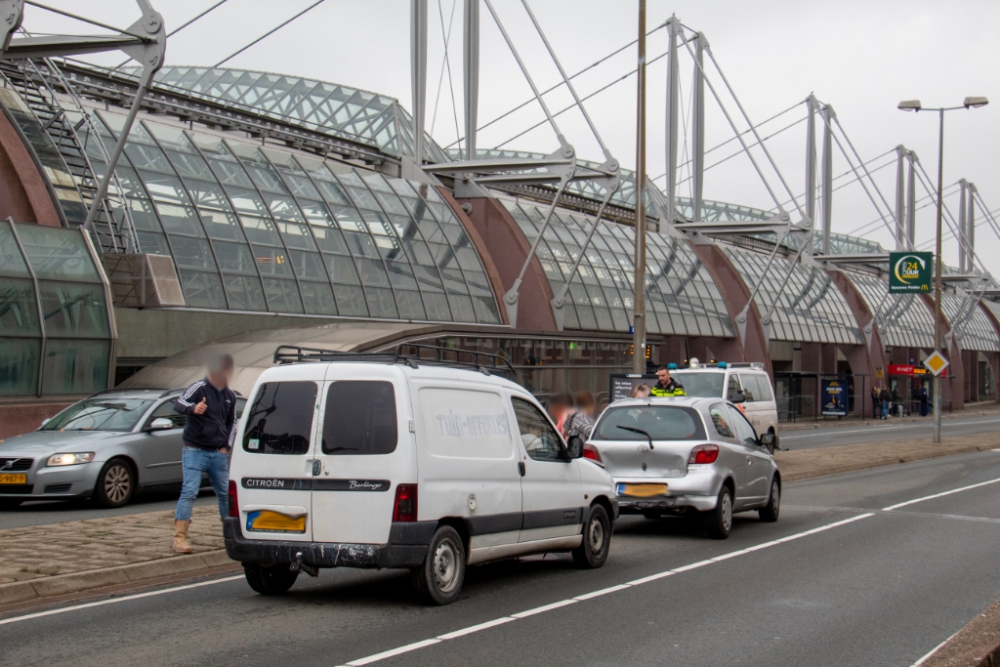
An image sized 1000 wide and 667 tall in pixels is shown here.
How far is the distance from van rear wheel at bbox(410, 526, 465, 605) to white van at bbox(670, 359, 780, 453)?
15.2 metres

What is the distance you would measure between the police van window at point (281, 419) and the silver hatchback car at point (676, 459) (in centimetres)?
524

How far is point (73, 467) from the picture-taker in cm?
1455

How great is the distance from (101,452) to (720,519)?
8022mm

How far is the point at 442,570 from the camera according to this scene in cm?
852

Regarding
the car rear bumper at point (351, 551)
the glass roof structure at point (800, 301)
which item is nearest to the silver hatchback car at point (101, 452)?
the car rear bumper at point (351, 551)

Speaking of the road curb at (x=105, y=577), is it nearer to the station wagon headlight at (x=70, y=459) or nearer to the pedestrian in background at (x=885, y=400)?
the station wagon headlight at (x=70, y=459)

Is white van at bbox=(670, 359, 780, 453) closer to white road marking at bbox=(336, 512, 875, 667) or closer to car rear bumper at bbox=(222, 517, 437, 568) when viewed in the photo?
white road marking at bbox=(336, 512, 875, 667)

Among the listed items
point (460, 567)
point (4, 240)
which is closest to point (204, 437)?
point (460, 567)

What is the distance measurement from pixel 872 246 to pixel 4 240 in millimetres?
107041

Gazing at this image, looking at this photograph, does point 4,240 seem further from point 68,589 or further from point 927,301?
point 927,301

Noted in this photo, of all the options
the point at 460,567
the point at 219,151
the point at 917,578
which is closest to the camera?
the point at 460,567

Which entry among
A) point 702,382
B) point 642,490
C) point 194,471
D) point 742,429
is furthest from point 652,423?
point 702,382

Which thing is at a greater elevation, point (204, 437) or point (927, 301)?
point (927, 301)

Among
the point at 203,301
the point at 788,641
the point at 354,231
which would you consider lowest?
the point at 788,641
